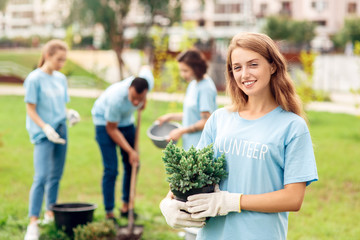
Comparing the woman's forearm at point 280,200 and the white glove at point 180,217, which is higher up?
the woman's forearm at point 280,200

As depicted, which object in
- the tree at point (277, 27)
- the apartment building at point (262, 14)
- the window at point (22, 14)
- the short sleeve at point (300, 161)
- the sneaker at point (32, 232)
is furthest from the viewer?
the window at point (22, 14)

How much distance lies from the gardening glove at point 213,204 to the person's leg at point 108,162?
2590 millimetres

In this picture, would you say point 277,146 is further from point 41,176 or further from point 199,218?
point 41,176

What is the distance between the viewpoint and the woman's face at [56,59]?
410 centimetres

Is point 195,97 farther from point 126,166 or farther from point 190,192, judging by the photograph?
point 190,192

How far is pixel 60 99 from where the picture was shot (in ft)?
14.0

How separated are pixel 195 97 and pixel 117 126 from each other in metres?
0.92

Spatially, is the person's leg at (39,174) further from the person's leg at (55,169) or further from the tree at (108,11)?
the tree at (108,11)

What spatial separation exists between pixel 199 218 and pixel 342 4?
4781 centimetres

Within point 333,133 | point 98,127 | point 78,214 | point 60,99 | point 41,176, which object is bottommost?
point 333,133

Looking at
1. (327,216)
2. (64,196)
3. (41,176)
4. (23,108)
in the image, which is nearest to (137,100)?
(41,176)

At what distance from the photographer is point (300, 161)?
68.1 inches

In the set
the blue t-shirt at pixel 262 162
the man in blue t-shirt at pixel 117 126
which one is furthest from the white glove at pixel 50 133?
the blue t-shirt at pixel 262 162

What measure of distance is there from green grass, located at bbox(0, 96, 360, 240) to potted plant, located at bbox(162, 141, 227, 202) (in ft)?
1.60
